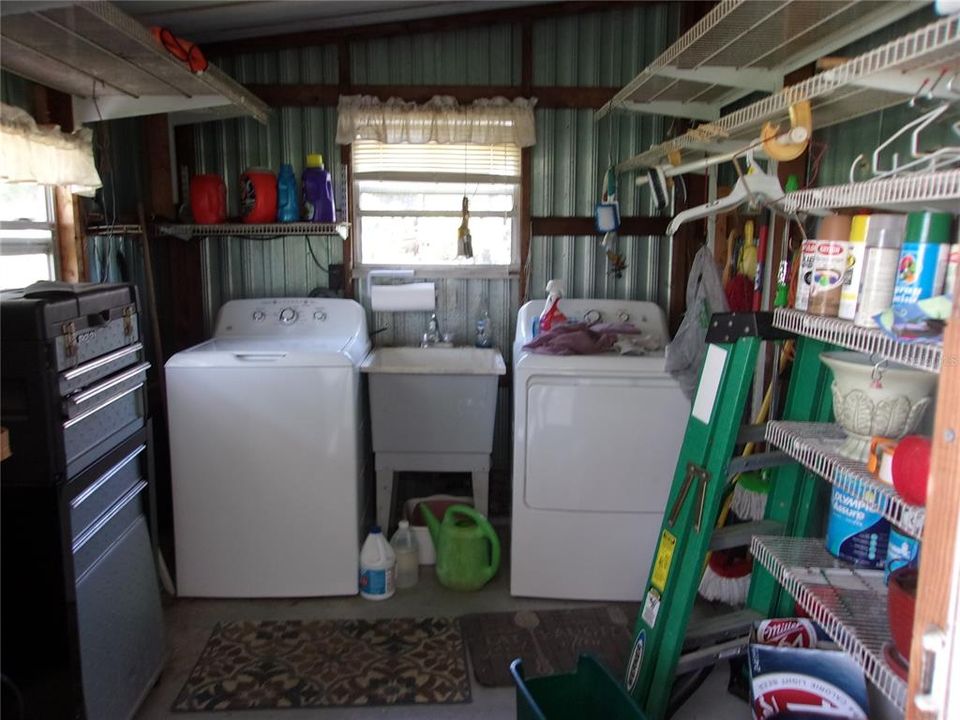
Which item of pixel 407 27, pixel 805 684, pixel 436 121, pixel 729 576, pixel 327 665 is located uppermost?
pixel 407 27

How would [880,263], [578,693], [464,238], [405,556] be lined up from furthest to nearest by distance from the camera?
[464,238] → [405,556] → [578,693] → [880,263]

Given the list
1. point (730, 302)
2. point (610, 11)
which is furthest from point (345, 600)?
point (610, 11)

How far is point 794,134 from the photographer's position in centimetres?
167

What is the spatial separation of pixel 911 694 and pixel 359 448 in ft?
7.60

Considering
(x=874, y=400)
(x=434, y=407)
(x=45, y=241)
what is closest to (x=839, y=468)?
(x=874, y=400)

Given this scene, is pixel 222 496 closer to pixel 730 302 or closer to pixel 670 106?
pixel 730 302

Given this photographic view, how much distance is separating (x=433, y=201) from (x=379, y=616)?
196 centimetres

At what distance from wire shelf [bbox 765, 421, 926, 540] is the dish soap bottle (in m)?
1.86

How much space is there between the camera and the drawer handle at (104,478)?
5.78 feet

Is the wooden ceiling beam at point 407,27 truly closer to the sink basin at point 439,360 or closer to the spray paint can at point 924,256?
the sink basin at point 439,360

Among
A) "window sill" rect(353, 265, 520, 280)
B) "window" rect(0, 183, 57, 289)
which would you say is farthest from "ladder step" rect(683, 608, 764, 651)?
"window" rect(0, 183, 57, 289)

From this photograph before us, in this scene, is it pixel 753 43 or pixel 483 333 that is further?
pixel 483 333

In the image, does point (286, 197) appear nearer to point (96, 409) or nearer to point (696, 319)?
point (96, 409)

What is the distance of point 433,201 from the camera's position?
141 inches
